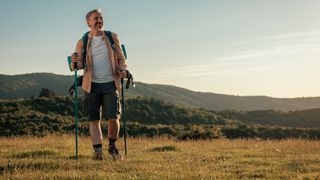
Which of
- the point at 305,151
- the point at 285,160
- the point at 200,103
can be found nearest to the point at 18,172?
the point at 285,160

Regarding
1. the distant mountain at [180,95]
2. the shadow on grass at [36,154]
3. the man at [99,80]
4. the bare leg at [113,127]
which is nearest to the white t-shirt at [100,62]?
the man at [99,80]

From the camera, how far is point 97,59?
819 centimetres

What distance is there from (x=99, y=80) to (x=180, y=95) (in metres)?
127

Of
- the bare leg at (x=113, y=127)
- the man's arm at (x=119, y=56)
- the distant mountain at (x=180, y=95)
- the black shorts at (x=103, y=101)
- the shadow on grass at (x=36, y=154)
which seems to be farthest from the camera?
the distant mountain at (x=180, y=95)

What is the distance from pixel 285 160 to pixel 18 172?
4.61 m

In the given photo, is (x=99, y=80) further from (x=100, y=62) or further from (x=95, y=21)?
(x=95, y=21)

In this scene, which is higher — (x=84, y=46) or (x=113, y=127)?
(x=84, y=46)

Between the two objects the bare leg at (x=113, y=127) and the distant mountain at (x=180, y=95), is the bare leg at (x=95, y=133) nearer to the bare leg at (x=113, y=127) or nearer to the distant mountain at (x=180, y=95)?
the bare leg at (x=113, y=127)

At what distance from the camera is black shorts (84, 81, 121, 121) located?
26.3ft

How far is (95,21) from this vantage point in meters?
8.07

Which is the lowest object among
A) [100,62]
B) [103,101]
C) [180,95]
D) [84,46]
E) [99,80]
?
[103,101]

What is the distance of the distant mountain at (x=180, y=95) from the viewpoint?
126m

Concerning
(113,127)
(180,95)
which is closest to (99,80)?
(113,127)

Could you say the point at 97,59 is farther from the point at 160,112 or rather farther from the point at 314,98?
the point at 314,98
